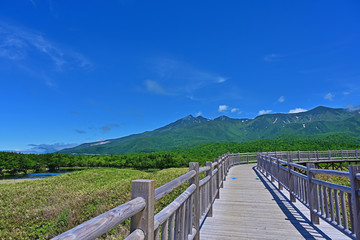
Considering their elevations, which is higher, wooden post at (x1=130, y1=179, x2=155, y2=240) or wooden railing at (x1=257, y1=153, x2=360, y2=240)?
wooden post at (x1=130, y1=179, x2=155, y2=240)

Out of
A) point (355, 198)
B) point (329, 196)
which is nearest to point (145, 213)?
point (355, 198)

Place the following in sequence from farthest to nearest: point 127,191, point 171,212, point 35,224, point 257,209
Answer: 1. point 127,191
2. point 35,224
3. point 257,209
4. point 171,212

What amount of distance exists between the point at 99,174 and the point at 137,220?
60.6ft

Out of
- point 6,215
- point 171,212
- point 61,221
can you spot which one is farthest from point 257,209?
point 6,215

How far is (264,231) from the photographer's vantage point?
177 inches

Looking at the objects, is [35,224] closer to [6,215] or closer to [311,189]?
[6,215]

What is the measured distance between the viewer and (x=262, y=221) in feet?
16.8

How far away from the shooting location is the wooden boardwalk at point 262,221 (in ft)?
14.1

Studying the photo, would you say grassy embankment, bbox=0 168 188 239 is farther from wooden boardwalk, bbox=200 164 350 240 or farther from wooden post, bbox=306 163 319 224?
wooden post, bbox=306 163 319 224

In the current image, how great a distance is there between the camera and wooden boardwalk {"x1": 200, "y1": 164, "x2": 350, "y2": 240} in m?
4.28

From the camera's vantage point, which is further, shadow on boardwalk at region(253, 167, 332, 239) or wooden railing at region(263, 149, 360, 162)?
wooden railing at region(263, 149, 360, 162)

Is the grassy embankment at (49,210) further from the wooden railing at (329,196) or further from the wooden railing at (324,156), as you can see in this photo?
the wooden railing at (324,156)

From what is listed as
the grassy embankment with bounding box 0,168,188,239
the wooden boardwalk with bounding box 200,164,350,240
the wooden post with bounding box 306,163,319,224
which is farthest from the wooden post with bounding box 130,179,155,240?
the wooden post with bounding box 306,163,319,224

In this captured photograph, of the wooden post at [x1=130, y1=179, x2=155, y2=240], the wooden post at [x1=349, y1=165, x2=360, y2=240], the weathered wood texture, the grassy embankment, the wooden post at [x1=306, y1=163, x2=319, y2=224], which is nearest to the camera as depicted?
the weathered wood texture
